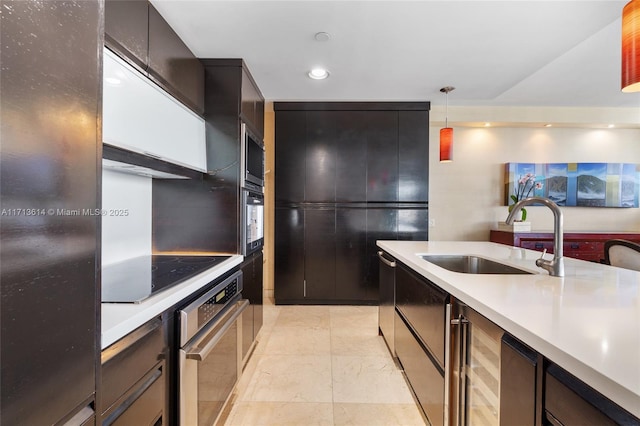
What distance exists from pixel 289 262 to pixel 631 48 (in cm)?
315

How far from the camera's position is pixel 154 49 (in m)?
1.56

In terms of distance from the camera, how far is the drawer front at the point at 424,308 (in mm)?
1281

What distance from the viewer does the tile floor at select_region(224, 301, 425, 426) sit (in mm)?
1667

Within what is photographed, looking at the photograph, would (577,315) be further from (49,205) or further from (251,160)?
(251,160)

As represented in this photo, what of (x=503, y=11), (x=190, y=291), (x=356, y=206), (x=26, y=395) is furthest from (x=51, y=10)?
(x=356, y=206)

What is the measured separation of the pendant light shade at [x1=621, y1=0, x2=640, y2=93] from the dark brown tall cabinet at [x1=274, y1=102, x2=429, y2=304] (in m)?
2.28

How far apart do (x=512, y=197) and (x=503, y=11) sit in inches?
111

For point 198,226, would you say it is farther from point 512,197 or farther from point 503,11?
point 512,197

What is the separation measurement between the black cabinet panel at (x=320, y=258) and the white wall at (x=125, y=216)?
1.88 meters

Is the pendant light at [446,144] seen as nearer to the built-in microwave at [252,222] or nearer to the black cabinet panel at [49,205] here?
the built-in microwave at [252,222]

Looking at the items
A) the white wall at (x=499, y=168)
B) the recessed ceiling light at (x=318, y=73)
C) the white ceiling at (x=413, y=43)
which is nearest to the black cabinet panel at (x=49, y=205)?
the white ceiling at (x=413, y=43)

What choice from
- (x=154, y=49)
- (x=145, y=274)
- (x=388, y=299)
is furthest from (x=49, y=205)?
(x=388, y=299)

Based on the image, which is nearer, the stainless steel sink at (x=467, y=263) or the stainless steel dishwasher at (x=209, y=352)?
the stainless steel dishwasher at (x=209, y=352)

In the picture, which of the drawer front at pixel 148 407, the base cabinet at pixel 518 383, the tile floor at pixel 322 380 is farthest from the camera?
the tile floor at pixel 322 380
